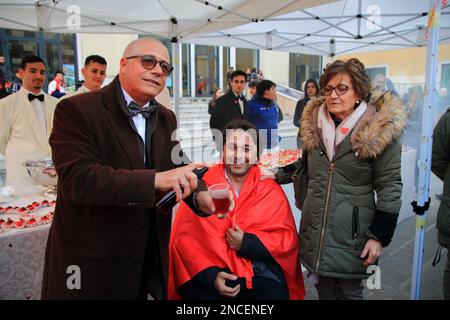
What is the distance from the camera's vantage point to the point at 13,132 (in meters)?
3.51

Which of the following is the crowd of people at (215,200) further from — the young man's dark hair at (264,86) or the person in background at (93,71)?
the young man's dark hair at (264,86)

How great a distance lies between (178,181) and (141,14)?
495 centimetres

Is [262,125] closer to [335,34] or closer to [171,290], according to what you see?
[335,34]

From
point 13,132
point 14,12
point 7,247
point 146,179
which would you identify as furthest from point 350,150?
point 14,12

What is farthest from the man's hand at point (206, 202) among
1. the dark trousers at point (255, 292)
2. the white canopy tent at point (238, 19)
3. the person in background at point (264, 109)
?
the person in background at point (264, 109)

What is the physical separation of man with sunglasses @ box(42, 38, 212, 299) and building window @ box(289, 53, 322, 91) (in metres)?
22.5

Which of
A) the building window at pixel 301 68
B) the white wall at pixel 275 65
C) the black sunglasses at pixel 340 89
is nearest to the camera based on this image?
the black sunglasses at pixel 340 89

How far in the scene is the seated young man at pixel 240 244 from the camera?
6.54 feet

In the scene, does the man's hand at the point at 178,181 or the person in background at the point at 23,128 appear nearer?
the man's hand at the point at 178,181

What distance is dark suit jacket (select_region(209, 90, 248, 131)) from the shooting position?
5664mm

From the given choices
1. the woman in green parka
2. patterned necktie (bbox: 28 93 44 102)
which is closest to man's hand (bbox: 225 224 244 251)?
the woman in green parka

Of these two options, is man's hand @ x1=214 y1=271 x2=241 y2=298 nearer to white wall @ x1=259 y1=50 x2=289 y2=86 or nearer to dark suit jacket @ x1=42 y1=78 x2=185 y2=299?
dark suit jacket @ x1=42 y1=78 x2=185 y2=299

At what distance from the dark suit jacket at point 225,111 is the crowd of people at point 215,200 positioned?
3.34 m

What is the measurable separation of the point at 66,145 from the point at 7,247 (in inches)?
45.2
